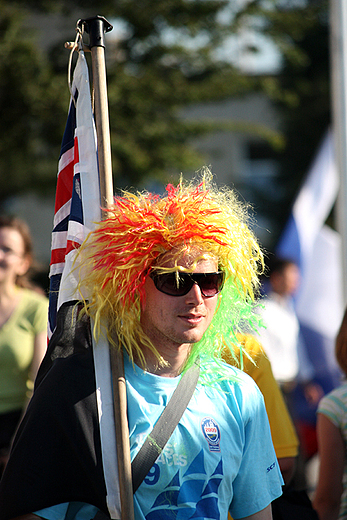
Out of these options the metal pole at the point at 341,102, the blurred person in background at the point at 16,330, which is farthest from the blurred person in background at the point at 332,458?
the metal pole at the point at 341,102

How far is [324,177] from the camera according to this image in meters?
6.89

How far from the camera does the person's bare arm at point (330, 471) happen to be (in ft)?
7.63

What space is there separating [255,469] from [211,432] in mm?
206

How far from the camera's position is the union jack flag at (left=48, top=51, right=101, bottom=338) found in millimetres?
1836

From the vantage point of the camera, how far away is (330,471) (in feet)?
7.66

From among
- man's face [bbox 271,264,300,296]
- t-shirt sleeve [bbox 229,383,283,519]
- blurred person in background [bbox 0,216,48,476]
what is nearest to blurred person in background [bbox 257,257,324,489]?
man's face [bbox 271,264,300,296]

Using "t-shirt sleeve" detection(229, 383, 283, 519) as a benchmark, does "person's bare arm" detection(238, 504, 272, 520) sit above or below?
below

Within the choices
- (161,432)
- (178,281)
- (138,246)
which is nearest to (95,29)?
(138,246)

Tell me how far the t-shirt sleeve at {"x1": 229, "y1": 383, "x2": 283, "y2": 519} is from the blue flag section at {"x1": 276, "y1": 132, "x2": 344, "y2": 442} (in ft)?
14.2

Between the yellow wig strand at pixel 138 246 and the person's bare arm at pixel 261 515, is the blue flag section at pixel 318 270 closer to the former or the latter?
the person's bare arm at pixel 261 515

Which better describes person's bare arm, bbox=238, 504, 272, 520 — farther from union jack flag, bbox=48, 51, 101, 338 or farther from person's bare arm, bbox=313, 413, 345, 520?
union jack flag, bbox=48, 51, 101, 338

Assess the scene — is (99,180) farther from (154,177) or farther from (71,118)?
(154,177)

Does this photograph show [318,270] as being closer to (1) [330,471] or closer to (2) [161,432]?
(1) [330,471]

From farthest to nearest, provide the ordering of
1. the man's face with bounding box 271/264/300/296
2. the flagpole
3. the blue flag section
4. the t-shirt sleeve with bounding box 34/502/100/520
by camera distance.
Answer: the blue flag section → the man's face with bounding box 271/264/300/296 → the flagpole → the t-shirt sleeve with bounding box 34/502/100/520
